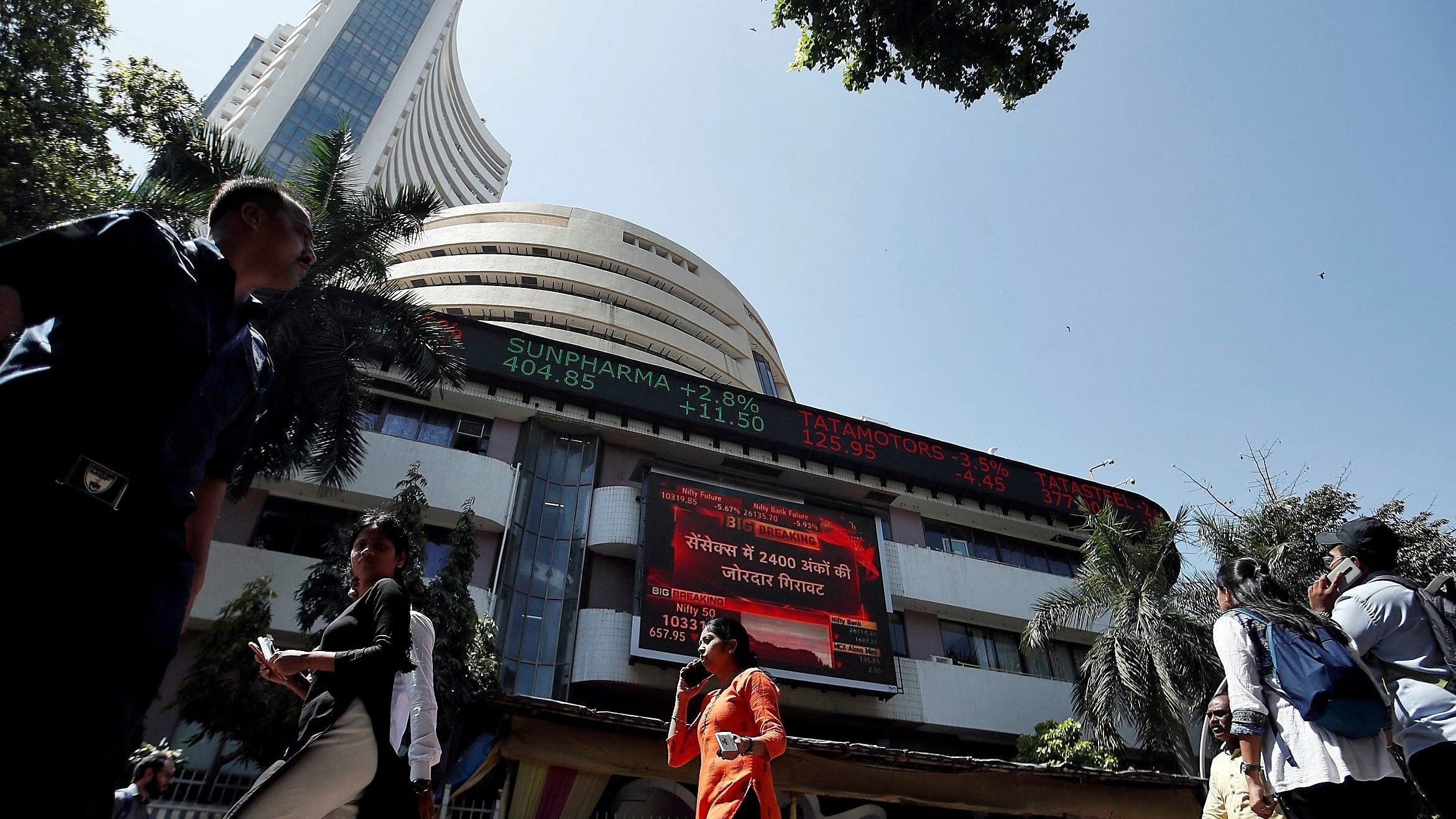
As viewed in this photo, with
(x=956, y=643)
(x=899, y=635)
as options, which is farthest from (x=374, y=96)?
(x=956, y=643)

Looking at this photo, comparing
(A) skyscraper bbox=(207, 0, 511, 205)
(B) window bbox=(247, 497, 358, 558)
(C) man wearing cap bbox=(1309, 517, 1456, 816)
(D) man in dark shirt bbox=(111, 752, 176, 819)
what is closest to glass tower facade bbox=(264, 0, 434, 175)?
(A) skyscraper bbox=(207, 0, 511, 205)

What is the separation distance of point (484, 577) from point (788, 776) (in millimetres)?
7879

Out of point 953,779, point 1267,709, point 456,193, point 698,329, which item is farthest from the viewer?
point 456,193

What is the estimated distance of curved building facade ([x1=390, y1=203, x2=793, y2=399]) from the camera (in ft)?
83.3

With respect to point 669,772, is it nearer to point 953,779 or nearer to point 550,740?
point 550,740

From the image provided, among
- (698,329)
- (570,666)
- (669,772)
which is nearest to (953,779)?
(669,772)

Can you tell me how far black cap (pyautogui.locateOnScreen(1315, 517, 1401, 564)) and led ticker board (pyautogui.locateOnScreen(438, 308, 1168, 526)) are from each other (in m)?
14.7

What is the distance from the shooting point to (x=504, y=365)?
16953 mm

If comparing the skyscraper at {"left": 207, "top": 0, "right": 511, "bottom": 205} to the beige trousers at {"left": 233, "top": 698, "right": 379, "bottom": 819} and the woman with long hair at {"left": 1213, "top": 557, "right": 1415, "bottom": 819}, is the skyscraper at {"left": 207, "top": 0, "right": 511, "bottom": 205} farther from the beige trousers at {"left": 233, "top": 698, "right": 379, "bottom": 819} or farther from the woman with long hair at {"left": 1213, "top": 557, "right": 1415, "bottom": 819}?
the woman with long hair at {"left": 1213, "top": 557, "right": 1415, "bottom": 819}

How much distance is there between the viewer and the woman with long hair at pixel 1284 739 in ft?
8.79

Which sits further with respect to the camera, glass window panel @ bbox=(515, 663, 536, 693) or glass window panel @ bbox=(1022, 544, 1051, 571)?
glass window panel @ bbox=(1022, 544, 1051, 571)

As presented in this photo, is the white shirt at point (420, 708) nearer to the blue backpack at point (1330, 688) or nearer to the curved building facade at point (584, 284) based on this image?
the blue backpack at point (1330, 688)

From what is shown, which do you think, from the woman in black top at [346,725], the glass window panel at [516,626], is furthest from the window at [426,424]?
the woman in black top at [346,725]

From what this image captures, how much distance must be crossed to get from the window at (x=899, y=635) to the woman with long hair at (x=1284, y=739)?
48.3 ft
